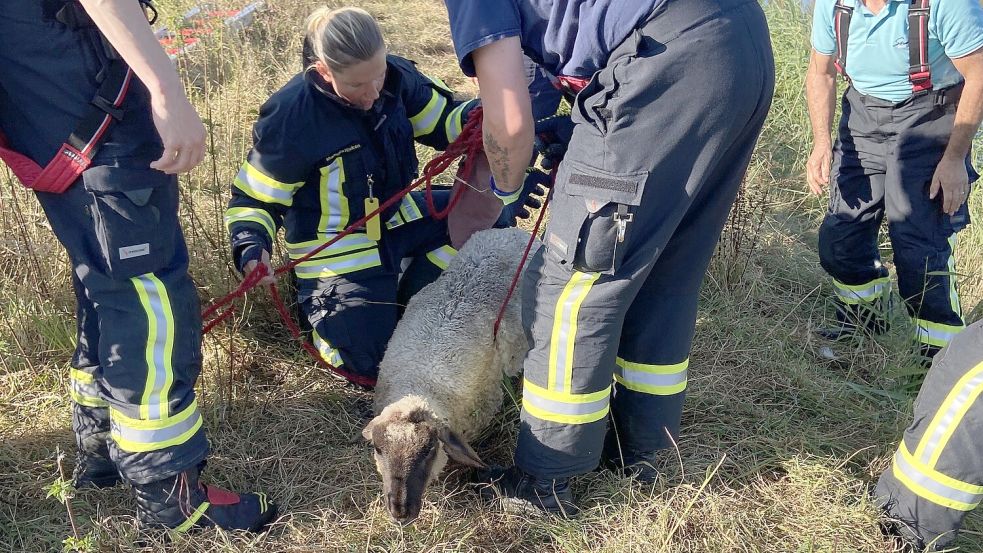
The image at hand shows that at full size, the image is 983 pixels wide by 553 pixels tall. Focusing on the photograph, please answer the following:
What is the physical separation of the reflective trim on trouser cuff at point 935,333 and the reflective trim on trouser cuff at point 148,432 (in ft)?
11.7

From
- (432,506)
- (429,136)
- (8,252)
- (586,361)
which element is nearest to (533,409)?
(586,361)

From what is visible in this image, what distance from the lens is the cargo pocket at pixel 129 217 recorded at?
231cm

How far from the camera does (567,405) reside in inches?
103

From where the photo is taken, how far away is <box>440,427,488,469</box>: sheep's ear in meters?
2.95

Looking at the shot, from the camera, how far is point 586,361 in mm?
2531

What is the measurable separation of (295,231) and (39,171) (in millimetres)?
1543

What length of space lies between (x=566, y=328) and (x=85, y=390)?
6.12 ft

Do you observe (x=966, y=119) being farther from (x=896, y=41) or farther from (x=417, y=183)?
(x=417, y=183)

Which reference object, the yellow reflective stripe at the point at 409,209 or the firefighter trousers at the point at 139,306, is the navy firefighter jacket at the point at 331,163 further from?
the firefighter trousers at the point at 139,306

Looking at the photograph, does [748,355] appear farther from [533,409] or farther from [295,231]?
[295,231]

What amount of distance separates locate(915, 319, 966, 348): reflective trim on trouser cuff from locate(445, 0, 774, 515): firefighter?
1.92 m

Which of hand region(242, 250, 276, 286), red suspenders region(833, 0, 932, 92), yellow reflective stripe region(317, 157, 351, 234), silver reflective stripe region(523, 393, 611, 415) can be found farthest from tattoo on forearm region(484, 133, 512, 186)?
red suspenders region(833, 0, 932, 92)

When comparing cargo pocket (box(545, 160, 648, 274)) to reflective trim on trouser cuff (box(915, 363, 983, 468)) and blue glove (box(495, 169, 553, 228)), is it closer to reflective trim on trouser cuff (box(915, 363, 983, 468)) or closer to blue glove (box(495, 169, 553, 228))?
blue glove (box(495, 169, 553, 228))

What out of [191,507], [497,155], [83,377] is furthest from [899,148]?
[83,377]
